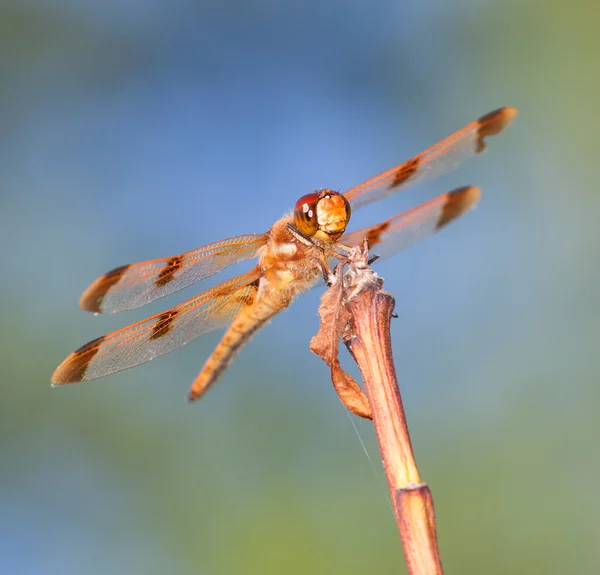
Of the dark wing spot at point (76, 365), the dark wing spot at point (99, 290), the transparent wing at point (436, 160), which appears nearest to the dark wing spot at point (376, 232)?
the transparent wing at point (436, 160)

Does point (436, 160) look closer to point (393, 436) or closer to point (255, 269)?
point (255, 269)

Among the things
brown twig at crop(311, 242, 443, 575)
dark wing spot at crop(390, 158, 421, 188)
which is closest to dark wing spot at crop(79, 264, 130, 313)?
dark wing spot at crop(390, 158, 421, 188)

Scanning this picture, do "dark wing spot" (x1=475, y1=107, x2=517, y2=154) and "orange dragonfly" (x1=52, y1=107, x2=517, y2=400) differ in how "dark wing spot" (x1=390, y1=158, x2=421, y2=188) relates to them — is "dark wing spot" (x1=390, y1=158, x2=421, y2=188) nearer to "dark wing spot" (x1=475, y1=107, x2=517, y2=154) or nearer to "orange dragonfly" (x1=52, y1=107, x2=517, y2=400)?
"orange dragonfly" (x1=52, y1=107, x2=517, y2=400)

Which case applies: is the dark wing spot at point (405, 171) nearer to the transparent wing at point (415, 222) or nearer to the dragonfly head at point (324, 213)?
the transparent wing at point (415, 222)

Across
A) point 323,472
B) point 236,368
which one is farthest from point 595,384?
point 236,368

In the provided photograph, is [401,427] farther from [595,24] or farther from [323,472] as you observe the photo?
[595,24]

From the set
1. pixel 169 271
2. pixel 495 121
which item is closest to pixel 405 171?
pixel 495 121
